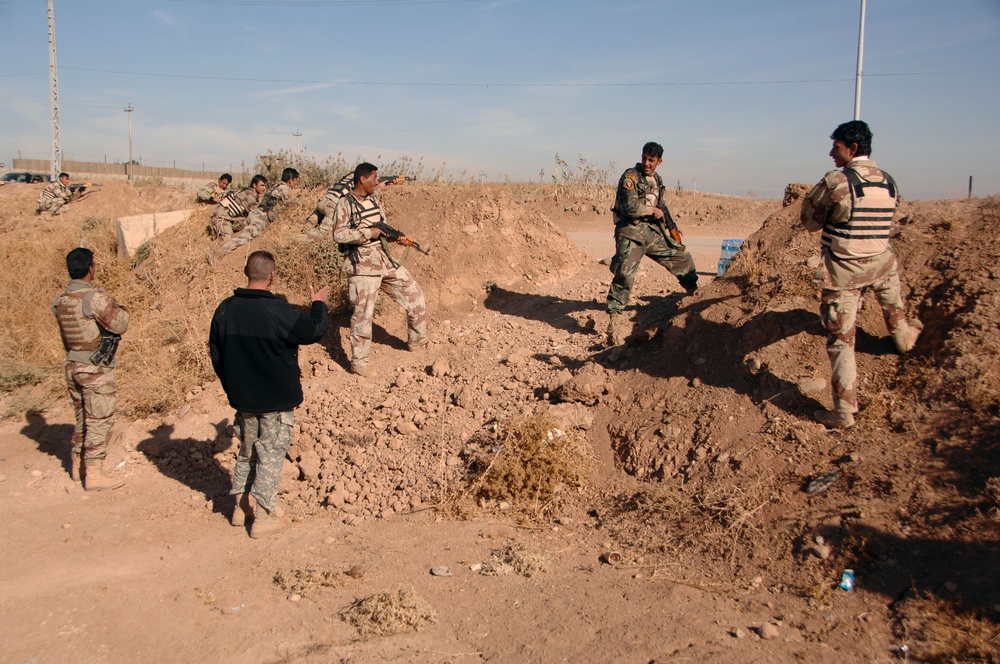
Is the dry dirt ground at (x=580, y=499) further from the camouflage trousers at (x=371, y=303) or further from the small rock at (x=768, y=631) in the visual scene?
the camouflage trousers at (x=371, y=303)

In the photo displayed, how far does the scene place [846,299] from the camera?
4.05 metres

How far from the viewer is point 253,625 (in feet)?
11.5

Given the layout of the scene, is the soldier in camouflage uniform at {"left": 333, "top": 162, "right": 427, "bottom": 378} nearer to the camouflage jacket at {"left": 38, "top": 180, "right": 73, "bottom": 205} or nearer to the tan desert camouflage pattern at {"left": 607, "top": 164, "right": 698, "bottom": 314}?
the tan desert camouflage pattern at {"left": 607, "top": 164, "right": 698, "bottom": 314}

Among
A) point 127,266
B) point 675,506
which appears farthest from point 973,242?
point 127,266

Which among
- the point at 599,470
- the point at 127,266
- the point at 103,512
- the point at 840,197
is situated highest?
the point at 840,197

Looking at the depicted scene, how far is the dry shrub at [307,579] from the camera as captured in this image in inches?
149

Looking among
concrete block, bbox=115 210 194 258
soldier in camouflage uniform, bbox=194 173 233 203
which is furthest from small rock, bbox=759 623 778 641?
soldier in camouflage uniform, bbox=194 173 233 203

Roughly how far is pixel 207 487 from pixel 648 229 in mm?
4362

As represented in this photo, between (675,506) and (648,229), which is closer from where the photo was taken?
(675,506)

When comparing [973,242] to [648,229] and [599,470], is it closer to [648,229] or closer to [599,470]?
[648,229]

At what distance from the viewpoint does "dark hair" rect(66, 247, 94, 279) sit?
5.07m

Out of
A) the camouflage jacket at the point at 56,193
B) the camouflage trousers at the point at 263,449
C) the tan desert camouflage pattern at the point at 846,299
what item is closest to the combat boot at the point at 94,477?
the camouflage trousers at the point at 263,449

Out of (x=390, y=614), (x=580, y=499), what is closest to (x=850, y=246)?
(x=580, y=499)

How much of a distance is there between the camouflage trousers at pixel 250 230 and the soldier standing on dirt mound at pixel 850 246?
904cm
